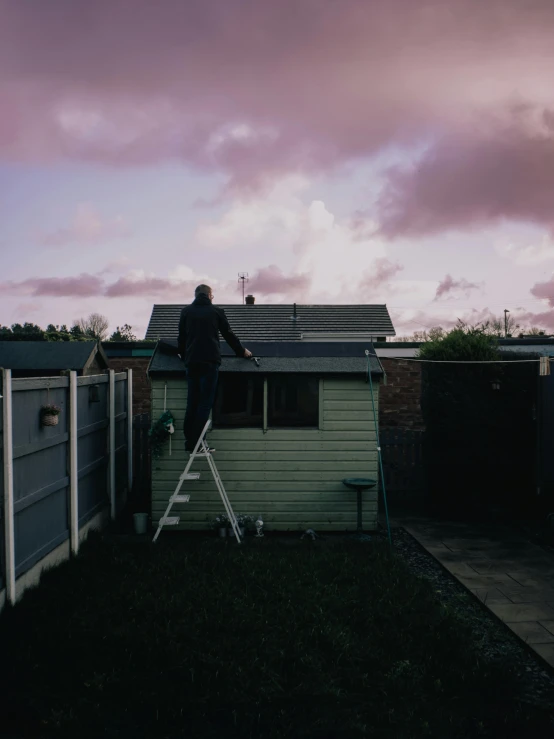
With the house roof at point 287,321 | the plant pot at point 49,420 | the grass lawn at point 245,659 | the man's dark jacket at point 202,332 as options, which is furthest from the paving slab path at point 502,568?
the house roof at point 287,321

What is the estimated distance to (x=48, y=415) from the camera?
18.0 feet

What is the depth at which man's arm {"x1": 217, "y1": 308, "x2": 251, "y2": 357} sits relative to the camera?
7521 mm

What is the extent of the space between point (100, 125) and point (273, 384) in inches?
192

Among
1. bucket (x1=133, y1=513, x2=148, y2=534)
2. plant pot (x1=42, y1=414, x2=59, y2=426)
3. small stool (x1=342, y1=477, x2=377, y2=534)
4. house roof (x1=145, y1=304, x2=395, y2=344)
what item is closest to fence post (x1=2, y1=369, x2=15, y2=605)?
plant pot (x1=42, y1=414, x2=59, y2=426)

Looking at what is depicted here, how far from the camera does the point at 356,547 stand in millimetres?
6934

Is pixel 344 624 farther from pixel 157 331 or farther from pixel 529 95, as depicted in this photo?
pixel 157 331

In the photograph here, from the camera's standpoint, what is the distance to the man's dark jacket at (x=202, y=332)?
23.9 ft

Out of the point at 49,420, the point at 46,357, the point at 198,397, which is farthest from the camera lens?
the point at 46,357

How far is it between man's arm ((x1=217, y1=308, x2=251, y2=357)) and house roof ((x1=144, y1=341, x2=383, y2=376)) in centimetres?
22

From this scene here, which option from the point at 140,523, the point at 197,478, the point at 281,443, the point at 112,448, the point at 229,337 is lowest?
the point at 140,523

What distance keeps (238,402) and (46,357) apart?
3347 millimetres

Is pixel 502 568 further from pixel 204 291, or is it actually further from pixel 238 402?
pixel 204 291

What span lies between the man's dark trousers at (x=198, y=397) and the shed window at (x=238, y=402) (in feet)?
1.52

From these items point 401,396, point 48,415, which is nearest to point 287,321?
point 401,396
